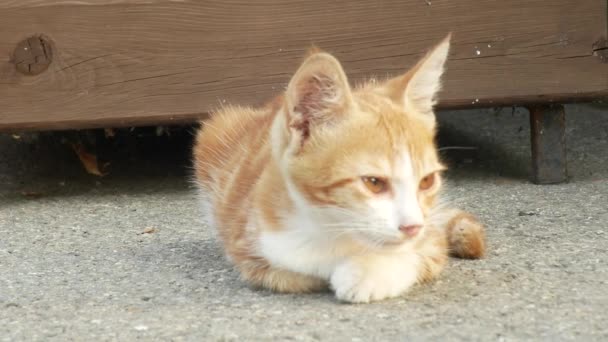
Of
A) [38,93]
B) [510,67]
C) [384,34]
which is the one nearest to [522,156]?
[510,67]

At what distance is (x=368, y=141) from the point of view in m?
2.46

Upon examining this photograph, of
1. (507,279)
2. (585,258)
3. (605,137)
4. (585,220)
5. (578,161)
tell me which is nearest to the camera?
(507,279)

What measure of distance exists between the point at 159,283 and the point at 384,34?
171 centimetres

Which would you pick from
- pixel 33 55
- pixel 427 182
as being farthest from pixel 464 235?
pixel 33 55

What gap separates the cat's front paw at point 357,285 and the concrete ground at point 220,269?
0.13 feet

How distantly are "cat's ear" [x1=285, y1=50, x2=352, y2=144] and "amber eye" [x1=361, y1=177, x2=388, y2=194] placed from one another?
0.71 ft

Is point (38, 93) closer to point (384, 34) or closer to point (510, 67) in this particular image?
point (384, 34)

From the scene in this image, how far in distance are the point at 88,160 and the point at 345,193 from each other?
283cm

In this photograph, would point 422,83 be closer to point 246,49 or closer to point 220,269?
point 220,269

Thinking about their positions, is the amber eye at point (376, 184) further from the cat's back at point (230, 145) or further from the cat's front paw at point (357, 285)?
the cat's back at point (230, 145)

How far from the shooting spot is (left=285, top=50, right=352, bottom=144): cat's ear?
7.88ft

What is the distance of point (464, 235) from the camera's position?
304 centimetres

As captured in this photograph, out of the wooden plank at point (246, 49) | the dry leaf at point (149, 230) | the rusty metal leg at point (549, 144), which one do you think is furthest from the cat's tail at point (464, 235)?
the rusty metal leg at point (549, 144)

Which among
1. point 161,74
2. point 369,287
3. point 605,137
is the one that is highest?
point 161,74
